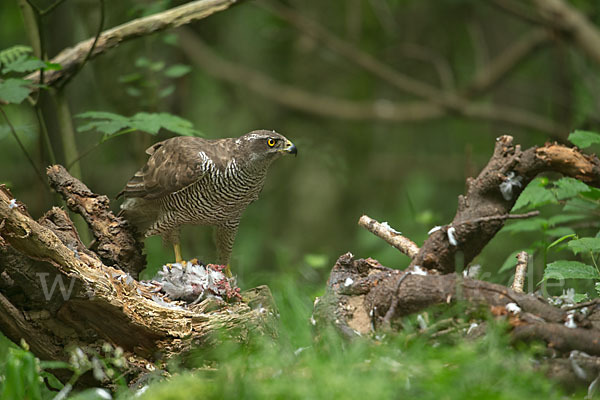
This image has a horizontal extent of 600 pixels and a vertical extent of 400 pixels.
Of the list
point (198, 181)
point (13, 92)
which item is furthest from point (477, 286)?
point (13, 92)

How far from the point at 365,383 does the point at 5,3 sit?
8.35 metres

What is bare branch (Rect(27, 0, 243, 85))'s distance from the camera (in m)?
4.48

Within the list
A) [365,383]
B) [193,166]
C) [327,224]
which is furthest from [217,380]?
[327,224]

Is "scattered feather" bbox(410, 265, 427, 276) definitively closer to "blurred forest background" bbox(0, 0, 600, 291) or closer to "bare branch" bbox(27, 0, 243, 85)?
"blurred forest background" bbox(0, 0, 600, 291)

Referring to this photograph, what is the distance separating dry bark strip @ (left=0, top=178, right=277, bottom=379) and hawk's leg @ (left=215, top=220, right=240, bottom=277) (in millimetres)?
1047

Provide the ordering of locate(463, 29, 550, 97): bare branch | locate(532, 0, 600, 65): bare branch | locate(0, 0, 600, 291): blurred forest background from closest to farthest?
locate(0, 0, 600, 291): blurred forest background
locate(532, 0, 600, 65): bare branch
locate(463, 29, 550, 97): bare branch

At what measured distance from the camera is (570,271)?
3.53 m

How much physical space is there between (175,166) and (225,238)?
23.8 inches

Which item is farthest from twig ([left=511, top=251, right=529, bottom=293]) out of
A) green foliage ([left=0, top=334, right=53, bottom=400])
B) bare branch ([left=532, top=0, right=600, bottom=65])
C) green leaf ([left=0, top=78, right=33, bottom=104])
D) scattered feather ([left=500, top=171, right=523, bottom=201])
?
bare branch ([left=532, top=0, right=600, bottom=65])

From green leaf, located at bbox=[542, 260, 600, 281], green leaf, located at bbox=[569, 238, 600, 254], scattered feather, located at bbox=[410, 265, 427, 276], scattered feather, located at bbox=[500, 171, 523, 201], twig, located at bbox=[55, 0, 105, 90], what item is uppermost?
twig, located at bbox=[55, 0, 105, 90]

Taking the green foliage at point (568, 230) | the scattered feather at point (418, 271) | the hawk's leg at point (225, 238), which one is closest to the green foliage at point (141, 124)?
the hawk's leg at point (225, 238)

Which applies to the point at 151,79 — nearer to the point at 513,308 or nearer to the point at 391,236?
the point at 391,236

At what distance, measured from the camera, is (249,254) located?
28.0 feet

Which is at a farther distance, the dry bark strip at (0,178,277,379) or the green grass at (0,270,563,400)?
the dry bark strip at (0,178,277,379)
